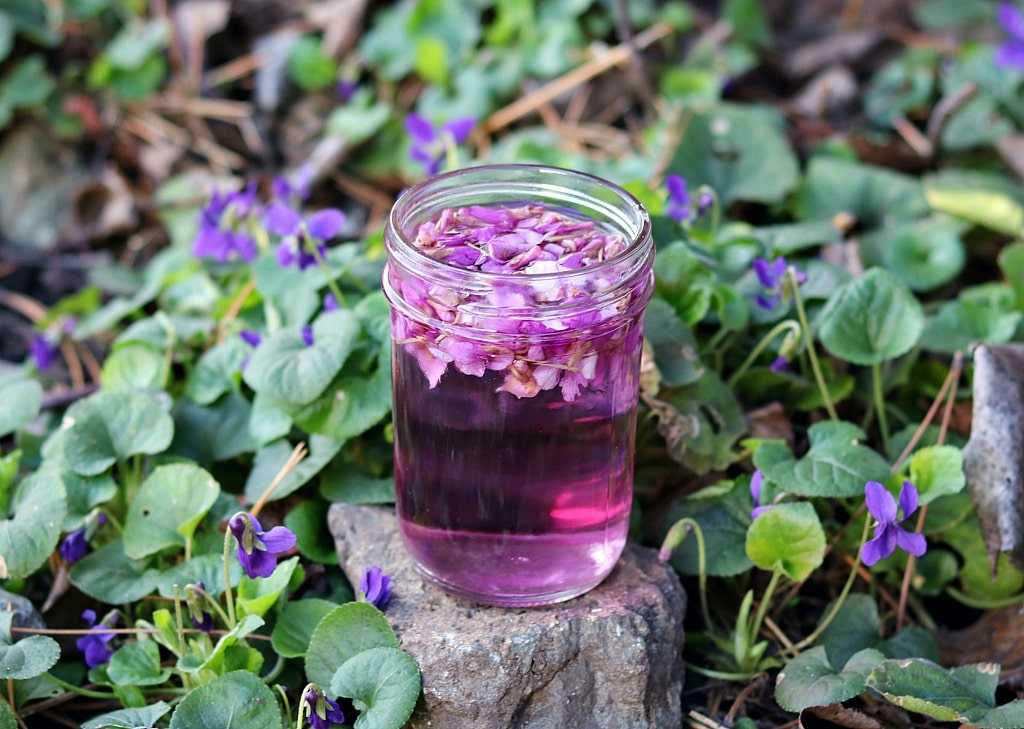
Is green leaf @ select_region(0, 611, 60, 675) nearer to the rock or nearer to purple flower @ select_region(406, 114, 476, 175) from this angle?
the rock

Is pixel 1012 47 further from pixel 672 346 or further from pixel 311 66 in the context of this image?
pixel 311 66

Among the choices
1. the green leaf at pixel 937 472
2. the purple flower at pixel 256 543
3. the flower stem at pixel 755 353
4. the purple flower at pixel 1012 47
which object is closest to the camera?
the purple flower at pixel 256 543

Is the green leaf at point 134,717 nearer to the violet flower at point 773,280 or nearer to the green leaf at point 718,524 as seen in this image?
the green leaf at point 718,524

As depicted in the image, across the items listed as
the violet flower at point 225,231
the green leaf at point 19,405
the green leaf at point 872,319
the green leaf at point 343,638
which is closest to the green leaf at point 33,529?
the green leaf at point 19,405

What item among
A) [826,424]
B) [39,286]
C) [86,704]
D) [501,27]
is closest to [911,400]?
[826,424]

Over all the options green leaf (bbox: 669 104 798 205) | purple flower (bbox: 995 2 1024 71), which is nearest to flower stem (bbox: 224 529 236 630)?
green leaf (bbox: 669 104 798 205)

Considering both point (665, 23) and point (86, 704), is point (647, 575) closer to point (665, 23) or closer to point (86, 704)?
point (86, 704)
